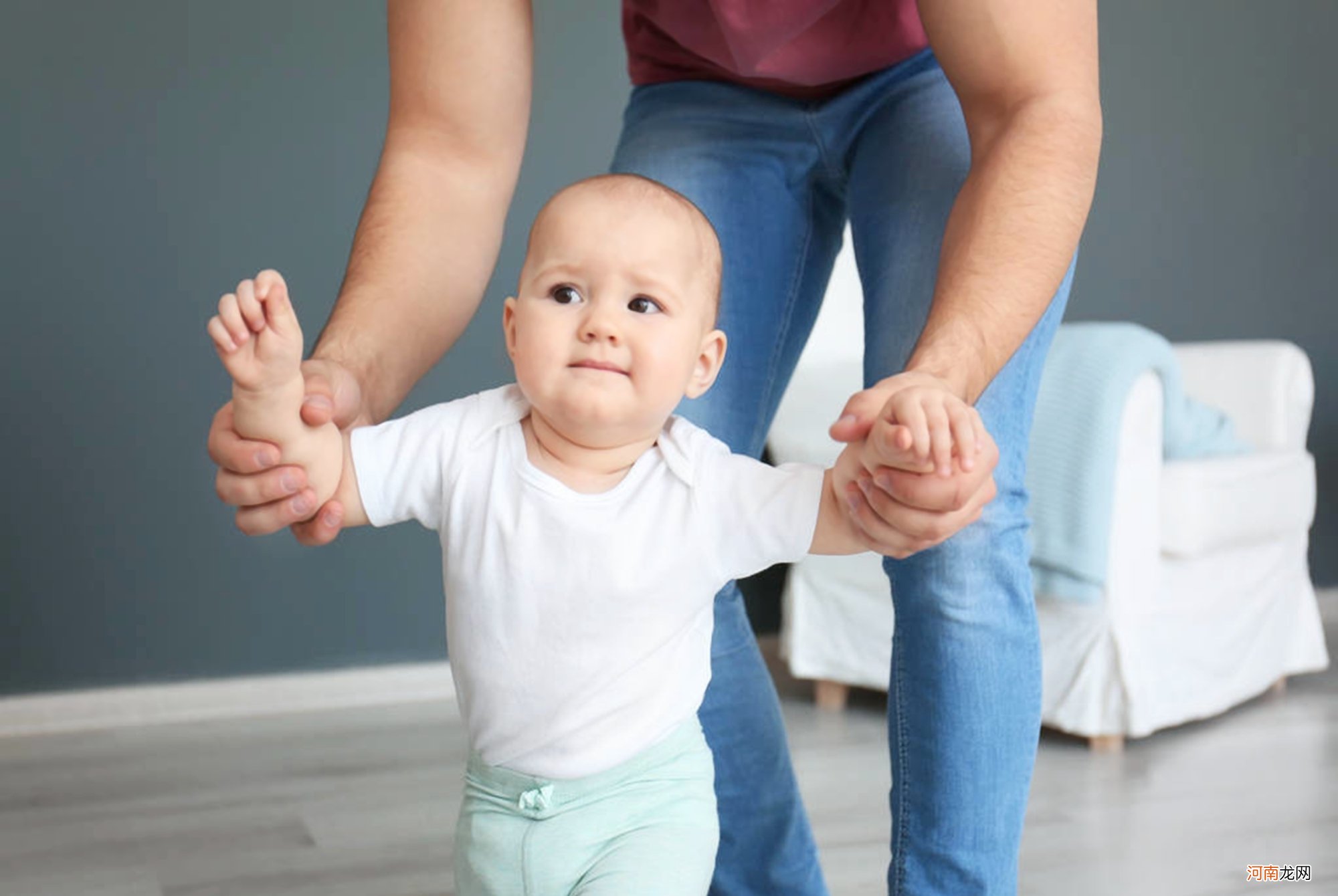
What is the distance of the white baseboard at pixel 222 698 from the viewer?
2934mm

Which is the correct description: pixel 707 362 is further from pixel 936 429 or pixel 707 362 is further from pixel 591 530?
pixel 936 429

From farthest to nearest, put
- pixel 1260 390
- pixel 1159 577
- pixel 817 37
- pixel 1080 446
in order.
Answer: pixel 1260 390, pixel 1159 577, pixel 1080 446, pixel 817 37

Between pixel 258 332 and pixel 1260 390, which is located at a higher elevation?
pixel 258 332

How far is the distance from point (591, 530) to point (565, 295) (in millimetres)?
179

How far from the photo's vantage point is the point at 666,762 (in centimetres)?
119

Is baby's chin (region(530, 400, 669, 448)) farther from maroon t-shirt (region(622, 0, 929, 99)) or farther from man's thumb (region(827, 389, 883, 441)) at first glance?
maroon t-shirt (region(622, 0, 929, 99))

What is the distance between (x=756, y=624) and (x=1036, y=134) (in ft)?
7.88

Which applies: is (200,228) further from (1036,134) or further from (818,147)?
(1036,134)

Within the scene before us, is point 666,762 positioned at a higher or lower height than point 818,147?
lower

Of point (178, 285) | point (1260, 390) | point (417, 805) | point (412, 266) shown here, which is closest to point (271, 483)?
point (412, 266)

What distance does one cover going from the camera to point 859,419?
3.33 feet

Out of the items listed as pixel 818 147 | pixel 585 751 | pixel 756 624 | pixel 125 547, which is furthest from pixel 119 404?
pixel 585 751

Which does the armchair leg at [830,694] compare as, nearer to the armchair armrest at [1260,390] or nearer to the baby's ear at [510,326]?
the armchair armrest at [1260,390]

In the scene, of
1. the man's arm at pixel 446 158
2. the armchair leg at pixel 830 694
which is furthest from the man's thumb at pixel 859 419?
the armchair leg at pixel 830 694
